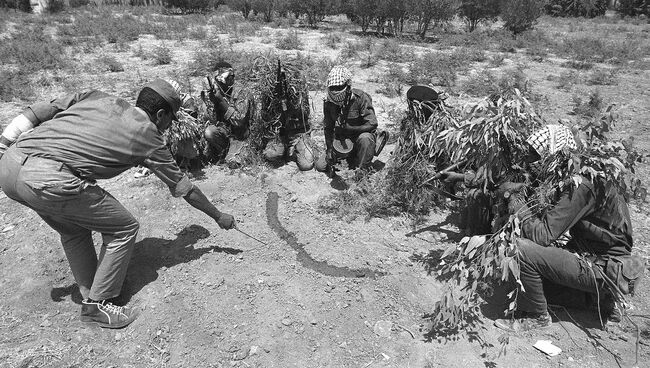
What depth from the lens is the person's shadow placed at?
2897 millimetres

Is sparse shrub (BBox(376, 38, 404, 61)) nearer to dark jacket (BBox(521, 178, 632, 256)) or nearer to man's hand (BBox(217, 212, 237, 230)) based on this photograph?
man's hand (BBox(217, 212, 237, 230))

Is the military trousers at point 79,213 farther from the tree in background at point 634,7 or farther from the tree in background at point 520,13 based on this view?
the tree in background at point 634,7

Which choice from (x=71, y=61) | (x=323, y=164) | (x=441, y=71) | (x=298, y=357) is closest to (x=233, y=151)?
(x=323, y=164)

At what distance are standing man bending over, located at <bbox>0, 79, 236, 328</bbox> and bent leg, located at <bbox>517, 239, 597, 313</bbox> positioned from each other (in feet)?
6.74

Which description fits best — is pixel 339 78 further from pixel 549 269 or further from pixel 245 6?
pixel 245 6

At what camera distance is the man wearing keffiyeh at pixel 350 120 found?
399 cm

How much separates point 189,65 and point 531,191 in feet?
22.5

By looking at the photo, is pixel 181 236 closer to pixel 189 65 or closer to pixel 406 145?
pixel 406 145

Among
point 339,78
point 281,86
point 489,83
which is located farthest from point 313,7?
point 339,78

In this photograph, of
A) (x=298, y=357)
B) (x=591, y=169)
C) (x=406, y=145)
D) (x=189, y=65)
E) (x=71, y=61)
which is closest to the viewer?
(x=591, y=169)

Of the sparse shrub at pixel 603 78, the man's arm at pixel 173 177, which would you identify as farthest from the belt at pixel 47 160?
the sparse shrub at pixel 603 78

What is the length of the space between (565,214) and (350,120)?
2.30m

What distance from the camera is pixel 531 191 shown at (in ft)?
9.18

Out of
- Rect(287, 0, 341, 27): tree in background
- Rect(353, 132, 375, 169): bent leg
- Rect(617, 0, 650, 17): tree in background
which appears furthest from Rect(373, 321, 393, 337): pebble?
Rect(617, 0, 650, 17): tree in background
